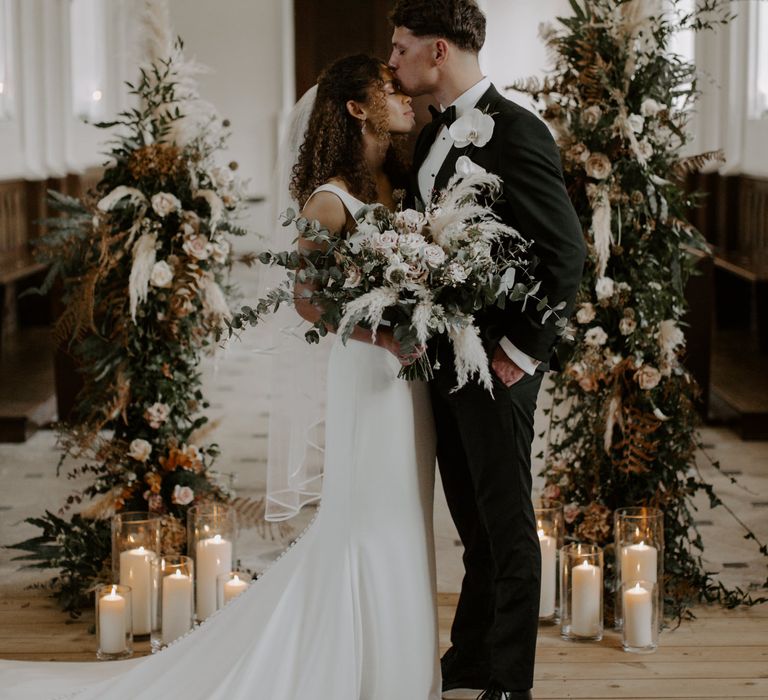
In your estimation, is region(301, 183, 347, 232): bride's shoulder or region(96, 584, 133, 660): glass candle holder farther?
region(96, 584, 133, 660): glass candle holder

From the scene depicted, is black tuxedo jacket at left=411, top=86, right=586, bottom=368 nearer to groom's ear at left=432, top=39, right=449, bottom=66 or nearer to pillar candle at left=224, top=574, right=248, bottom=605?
groom's ear at left=432, top=39, right=449, bottom=66

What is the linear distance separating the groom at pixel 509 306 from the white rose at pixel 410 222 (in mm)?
264

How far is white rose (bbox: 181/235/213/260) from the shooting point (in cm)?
420

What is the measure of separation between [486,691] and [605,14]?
2.26 meters

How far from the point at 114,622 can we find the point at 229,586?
0.38 m

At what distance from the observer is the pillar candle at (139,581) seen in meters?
3.97

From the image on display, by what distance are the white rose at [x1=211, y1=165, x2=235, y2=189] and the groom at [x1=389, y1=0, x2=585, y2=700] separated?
45.9 inches

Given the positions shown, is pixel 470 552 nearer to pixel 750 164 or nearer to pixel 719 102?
pixel 750 164

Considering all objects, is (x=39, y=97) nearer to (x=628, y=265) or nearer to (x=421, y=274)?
(x=628, y=265)

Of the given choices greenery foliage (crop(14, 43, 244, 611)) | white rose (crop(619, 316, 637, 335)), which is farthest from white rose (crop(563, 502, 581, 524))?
greenery foliage (crop(14, 43, 244, 611))

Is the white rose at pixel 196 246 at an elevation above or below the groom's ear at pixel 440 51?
below

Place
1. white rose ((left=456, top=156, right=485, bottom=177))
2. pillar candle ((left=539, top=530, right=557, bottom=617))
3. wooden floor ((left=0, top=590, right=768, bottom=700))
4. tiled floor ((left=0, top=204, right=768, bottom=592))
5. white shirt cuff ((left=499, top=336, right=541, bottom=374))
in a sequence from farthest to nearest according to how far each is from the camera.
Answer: tiled floor ((left=0, top=204, right=768, bottom=592)), pillar candle ((left=539, top=530, right=557, bottom=617)), wooden floor ((left=0, top=590, right=768, bottom=700)), white shirt cuff ((left=499, top=336, right=541, bottom=374)), white rose ((left=456, top=156, right=485, bottom=177))

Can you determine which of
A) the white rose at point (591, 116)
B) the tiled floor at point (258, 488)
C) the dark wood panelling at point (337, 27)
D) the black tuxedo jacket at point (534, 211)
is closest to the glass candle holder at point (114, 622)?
the tiled floor at point (258, 488)

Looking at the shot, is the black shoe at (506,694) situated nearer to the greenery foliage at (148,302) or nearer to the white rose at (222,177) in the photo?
the greenery foliage at (148,302)
